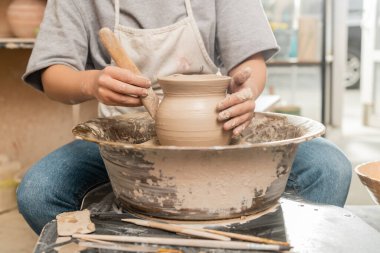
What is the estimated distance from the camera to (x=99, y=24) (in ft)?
4.42

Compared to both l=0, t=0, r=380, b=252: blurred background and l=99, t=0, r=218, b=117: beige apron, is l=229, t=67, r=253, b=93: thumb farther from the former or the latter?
l=0, t=0, r=380, b=252: blurred background

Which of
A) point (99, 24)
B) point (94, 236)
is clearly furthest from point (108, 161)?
point (99, 24)

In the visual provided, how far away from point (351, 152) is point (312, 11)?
158cm

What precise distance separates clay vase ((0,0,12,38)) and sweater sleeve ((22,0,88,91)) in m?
1.41

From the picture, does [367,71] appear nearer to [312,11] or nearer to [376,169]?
[312,11]

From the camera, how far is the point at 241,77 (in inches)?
41.2

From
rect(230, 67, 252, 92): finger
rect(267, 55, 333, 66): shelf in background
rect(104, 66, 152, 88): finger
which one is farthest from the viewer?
rect(267, 55, 333, 66): shelf in background

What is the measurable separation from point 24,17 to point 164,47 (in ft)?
4.49

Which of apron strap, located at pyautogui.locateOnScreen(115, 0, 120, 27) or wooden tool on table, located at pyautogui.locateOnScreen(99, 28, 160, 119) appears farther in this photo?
apron strap, located at pyautogui.locateOnScreen(115, 0, 120, 27)

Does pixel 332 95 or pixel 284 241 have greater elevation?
pixel 284 241

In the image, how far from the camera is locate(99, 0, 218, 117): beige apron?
4.33 ft

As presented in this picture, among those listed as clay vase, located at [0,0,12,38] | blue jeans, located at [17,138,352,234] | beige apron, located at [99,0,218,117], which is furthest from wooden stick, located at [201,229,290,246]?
clay vase, located at [0,0,12,38]

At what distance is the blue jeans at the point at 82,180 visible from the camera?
1.13m

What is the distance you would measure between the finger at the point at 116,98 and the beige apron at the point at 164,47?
1.13ft
